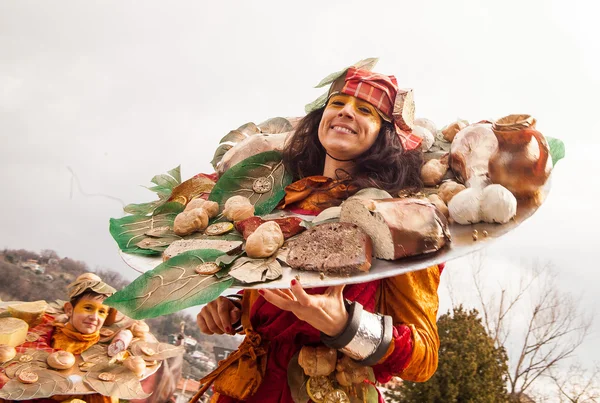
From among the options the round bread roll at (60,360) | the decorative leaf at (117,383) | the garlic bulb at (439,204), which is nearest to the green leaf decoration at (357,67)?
the garlic bulb at (439,204)

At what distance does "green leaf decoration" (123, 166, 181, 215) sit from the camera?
2.64m

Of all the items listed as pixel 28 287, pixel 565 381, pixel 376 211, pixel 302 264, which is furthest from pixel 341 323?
pixel 28 287

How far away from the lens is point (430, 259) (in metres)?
1.80

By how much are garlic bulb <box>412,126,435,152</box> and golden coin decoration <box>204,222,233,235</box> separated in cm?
Answer: 86

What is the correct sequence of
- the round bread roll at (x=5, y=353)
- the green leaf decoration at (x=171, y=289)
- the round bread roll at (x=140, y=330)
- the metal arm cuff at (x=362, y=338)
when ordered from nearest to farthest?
the green leaf decoration at (x=171, y=289) → the metal arm cuff at (x=362, y=338) → the round bread roll at (x=5, y=353) → the round bread roll at (x=140, y=330)

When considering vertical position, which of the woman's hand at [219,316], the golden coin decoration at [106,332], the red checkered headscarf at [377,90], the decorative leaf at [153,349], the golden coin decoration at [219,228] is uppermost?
the red checkered headscarf at [377,90]

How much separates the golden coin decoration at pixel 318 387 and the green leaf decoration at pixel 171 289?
599mm

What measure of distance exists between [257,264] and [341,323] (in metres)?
0.37

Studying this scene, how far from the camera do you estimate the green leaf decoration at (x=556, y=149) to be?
227 centimetres

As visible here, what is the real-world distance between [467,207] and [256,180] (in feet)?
2.98

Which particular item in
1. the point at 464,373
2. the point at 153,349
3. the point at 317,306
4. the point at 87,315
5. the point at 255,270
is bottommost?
the point at 464,373

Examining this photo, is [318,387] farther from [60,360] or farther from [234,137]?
[60,360]

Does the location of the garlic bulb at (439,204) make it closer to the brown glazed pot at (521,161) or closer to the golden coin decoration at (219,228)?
the brown glazed pot at (521,161)

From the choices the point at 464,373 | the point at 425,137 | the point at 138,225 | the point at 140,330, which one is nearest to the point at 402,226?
the point at 425,137
